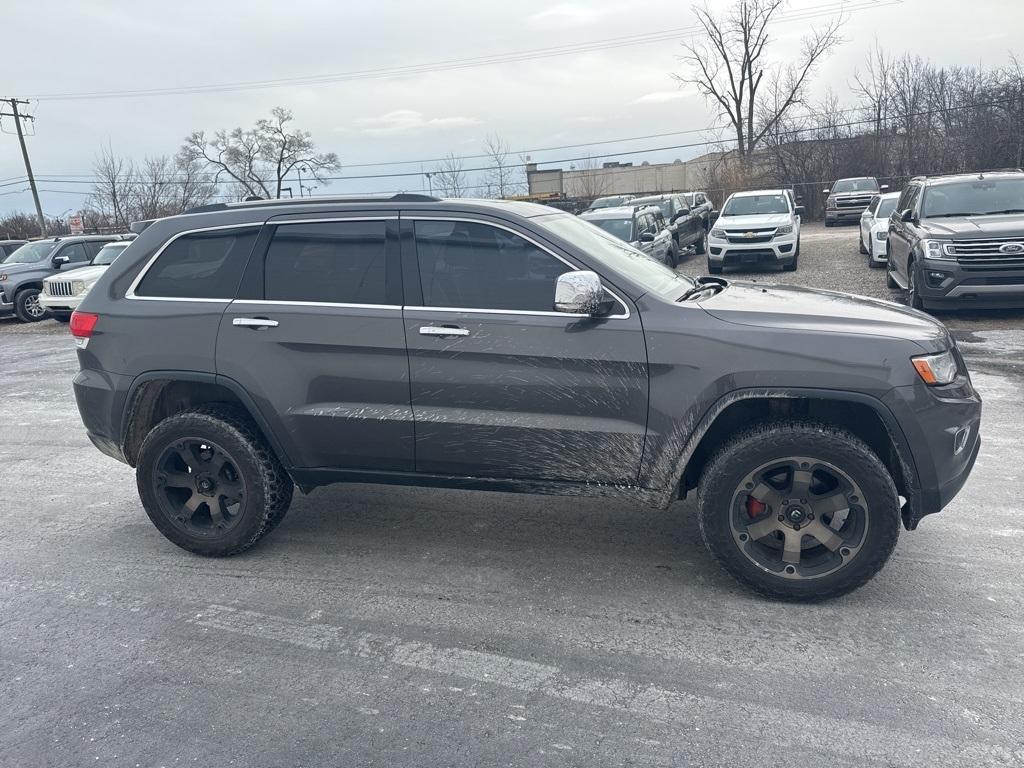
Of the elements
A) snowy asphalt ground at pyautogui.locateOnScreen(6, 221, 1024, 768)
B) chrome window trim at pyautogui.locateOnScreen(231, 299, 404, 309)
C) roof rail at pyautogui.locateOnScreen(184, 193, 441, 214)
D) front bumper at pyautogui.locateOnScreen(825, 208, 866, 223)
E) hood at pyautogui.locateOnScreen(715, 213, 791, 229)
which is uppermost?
roof rail at pyautogui.locateOnScreen(184, 193, 441, 214)

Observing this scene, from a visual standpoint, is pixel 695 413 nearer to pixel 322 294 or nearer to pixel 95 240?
pixel 322 294

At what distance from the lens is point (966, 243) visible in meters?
10.5

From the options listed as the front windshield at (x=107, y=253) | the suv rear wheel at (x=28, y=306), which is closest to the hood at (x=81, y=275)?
the front windshield at (x=107, y=253)

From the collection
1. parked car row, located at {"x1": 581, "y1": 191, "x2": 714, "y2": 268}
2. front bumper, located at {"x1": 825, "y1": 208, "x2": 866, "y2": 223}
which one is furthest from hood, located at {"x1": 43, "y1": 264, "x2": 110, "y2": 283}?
front bumper, located at {"x1": 825, "y1": 208, "x2": 866, "y2": 223}

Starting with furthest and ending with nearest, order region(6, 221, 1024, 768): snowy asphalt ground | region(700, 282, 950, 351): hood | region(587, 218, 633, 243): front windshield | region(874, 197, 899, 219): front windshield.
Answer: region(874, 197, 899, 219): front windshield < region(587, 218, 633, 243): front windshield < region(700, 282, 950, 351): hood < region(6, 221, 1024, 768): snowy asphalt ground

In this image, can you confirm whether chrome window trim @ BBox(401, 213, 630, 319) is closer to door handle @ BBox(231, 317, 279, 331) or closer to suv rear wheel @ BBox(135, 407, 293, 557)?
door handle @ BBox(231, 317, 279, 331)

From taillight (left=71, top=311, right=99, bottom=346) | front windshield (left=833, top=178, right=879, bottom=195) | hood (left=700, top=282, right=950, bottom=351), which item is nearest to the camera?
hood (left=700, top=282, right=950, bottom=351)

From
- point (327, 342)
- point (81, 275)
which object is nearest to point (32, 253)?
point (81, 275)

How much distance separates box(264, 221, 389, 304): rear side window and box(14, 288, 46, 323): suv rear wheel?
17.0 metres

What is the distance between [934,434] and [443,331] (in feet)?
7.43

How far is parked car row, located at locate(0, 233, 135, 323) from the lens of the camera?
18984 mm

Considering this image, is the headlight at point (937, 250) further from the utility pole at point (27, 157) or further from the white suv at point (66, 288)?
the utility pole at point (27, 157)

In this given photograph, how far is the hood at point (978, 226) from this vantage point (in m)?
10.4

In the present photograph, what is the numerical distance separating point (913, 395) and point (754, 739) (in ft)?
5.41
